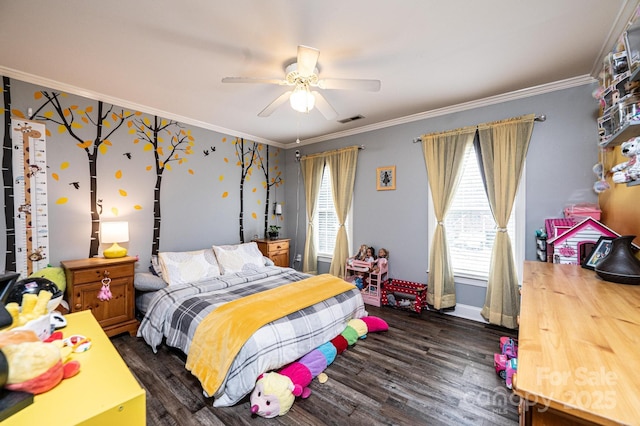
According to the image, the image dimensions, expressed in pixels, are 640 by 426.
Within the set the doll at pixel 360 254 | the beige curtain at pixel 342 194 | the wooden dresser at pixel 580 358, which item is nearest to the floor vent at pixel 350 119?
the beige curtain at pixel 342 194

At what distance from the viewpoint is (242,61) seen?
2252 mm

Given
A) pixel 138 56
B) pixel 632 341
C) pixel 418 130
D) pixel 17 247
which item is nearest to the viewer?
pixel 632 341

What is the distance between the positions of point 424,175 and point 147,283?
12.0 ft

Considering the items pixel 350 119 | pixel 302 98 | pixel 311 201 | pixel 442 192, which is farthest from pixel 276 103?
pixel 311 201

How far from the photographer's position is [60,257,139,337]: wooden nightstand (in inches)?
98.1

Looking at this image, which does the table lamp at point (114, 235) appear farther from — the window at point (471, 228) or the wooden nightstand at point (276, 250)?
the window at point (471, 228)

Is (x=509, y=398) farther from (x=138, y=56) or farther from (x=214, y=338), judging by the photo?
(x=138, y=56)

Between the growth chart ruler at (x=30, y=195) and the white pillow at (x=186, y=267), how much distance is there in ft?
3.52

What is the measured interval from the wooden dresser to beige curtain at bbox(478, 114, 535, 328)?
5.88 feet

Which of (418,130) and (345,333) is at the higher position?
(418,130)

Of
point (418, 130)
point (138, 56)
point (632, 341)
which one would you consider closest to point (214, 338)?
point (632, 341)

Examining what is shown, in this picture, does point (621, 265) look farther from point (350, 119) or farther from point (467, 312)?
point (350, 119)

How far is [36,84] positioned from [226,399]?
3506mm

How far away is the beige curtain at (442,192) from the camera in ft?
10.6
